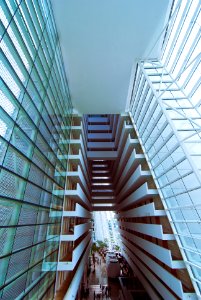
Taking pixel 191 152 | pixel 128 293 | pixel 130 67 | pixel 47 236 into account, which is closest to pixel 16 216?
pixel 47 236

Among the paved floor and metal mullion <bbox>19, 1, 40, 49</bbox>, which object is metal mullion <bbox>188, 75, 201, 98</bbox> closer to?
metal mullion <bbox>19, 1, 40, 49</bbox>

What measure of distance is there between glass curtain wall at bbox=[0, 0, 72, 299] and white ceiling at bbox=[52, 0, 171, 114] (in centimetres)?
136

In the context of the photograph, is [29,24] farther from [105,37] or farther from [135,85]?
[135,85]

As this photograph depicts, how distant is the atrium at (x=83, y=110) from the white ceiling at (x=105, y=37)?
0.06 meters

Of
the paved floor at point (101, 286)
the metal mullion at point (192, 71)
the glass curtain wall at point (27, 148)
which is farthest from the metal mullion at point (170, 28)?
the paved floor at point (101, 286)

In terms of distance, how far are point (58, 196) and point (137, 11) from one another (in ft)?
39.8

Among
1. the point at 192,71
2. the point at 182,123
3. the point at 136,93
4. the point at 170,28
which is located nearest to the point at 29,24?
the point at 192,71

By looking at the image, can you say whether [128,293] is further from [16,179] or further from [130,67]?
[130,67]

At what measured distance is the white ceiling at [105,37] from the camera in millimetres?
10367

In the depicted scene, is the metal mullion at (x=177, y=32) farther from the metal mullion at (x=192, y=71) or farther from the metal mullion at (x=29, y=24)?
the metal mullion at (x=29, y=24)

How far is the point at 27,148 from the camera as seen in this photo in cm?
693

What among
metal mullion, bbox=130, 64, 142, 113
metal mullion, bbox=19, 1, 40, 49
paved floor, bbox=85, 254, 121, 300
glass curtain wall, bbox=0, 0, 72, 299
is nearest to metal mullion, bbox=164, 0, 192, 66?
metal mullion, bbox=130, 64, 142, 113

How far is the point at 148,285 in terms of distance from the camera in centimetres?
1802

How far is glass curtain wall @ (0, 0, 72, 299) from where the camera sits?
5.29 metres
